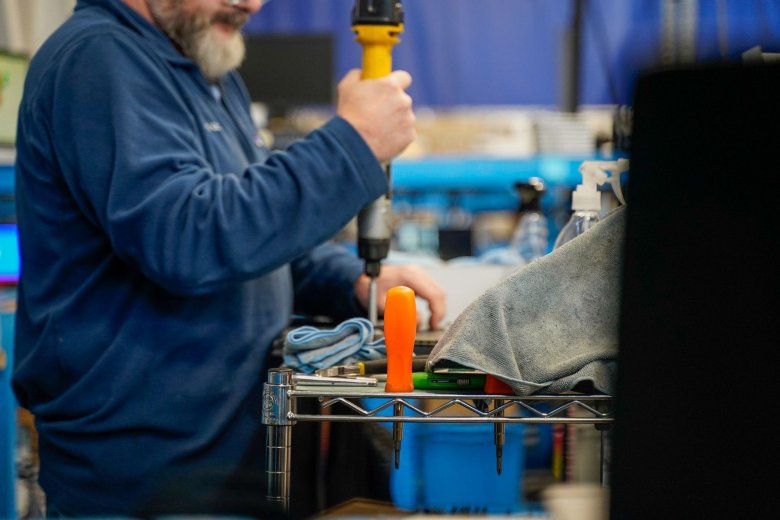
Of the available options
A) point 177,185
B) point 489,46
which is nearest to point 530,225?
point 177,185

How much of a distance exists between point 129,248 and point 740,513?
2.74 feet

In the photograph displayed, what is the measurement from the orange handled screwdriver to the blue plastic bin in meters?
0.86

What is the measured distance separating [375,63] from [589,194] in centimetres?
32

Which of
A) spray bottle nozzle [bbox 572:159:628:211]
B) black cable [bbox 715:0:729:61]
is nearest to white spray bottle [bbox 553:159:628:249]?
spray bottle nozzle [bbox 572:159:628:211]

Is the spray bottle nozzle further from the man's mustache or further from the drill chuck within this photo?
the man's mustache

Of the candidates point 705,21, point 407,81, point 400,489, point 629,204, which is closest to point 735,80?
point 629,204

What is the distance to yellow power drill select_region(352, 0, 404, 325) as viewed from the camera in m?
1.11

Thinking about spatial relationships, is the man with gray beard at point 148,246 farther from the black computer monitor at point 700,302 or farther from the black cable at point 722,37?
the black computer monitor at point 700,302

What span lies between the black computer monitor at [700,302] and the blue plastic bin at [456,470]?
1170mm

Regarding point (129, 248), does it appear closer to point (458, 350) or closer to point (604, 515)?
point (458, 350)

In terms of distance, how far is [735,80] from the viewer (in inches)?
19.0

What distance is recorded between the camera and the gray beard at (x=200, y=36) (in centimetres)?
138

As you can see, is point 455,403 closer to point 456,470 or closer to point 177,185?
point 177,185

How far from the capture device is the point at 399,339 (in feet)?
2.78
